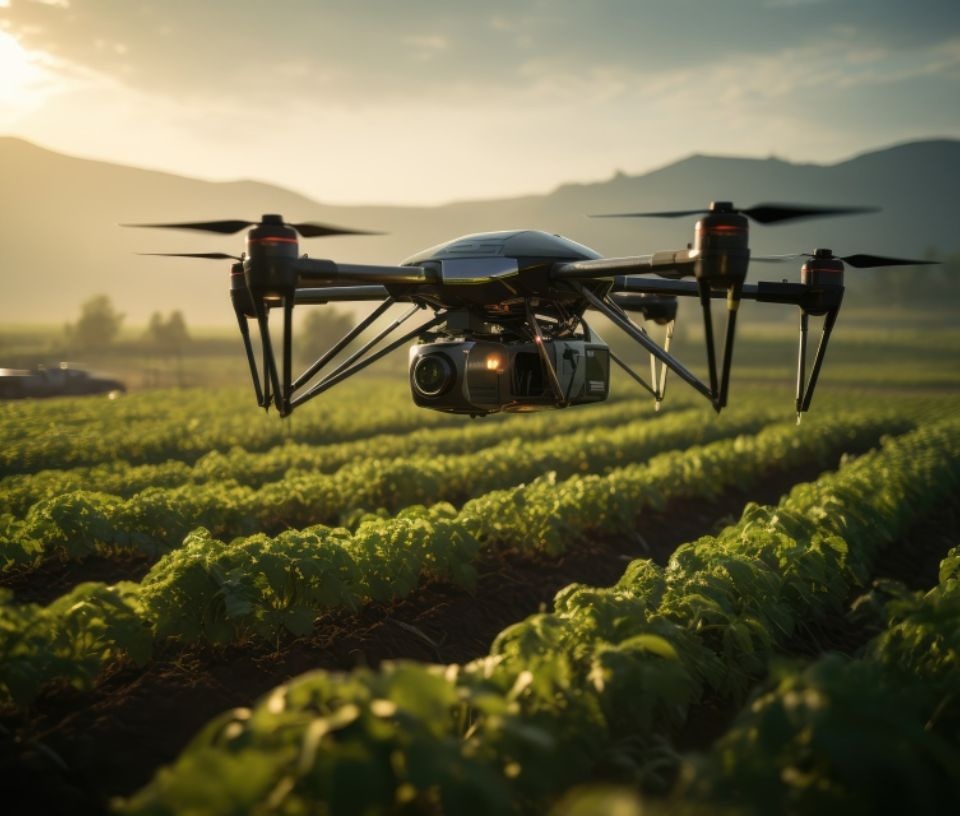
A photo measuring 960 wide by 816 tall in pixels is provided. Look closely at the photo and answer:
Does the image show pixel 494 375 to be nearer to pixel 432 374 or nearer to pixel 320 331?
pixel 432 374

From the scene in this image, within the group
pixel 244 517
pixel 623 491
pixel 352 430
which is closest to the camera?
pixel 244 517

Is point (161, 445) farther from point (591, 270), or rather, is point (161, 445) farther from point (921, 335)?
point (921, 335)

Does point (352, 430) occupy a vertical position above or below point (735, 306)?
below

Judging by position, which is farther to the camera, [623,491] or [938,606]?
[623,491]

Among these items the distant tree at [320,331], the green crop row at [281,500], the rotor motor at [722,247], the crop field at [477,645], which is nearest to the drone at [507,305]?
the rotor motor at [722,247]

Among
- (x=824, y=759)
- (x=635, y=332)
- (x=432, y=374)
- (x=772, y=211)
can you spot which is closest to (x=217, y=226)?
(x=432, y=374)

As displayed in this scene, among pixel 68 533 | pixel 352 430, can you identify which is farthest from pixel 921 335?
pixel 68 533

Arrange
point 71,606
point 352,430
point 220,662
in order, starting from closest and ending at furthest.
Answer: point 71,606
point 220,662
point 352,430
